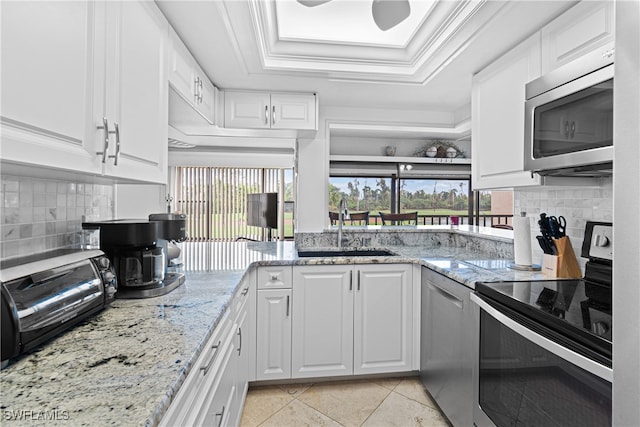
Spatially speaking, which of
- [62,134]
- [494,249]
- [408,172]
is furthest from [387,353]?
[408,172]

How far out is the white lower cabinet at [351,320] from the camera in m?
2.23

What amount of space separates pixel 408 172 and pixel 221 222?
4632 millimetres

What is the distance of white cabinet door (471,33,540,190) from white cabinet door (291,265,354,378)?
3.60ft

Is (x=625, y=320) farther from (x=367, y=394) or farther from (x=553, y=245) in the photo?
(x=367, y=394)

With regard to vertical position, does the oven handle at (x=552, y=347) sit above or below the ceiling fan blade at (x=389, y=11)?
below

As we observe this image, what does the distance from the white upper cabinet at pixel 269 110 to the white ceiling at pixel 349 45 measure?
75mm

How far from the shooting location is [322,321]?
7.36 feet

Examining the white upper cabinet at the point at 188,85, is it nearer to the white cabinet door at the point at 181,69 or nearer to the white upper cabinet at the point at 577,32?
the white cabinet door at the point at 181,69

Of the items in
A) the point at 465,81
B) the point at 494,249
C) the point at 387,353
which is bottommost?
the point at 387,353

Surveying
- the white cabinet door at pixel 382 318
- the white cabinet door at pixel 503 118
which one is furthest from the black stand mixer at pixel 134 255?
the white cabinet door at pixel 503 118

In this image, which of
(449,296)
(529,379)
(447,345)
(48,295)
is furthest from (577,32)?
(48,295)

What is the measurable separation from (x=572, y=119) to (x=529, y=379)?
39.8 inches

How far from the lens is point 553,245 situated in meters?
1.75

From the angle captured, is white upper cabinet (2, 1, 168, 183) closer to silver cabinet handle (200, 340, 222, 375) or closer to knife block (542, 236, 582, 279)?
silver cabinet handle (200, 340, 222, 375)
